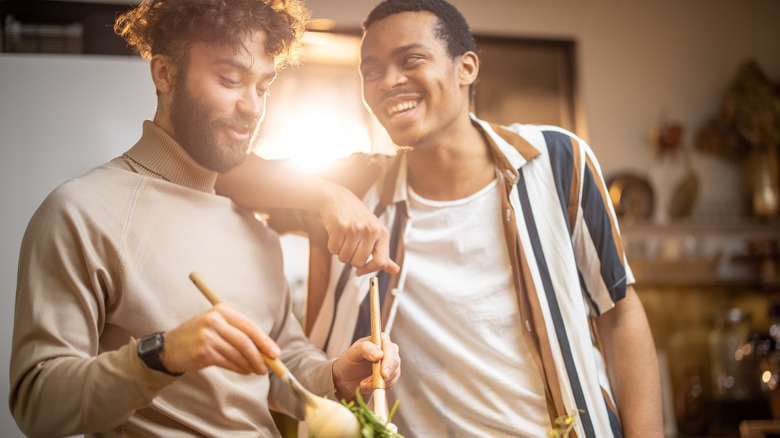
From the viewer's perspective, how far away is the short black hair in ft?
4.06

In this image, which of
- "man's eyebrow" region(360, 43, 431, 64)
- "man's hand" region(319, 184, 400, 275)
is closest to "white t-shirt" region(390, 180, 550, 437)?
"man's hand" region(319, 184, 400, 275)

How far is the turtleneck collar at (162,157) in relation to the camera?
3.20ft

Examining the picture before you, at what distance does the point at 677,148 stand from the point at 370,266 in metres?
2.44

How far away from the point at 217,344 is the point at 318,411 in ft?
0.41

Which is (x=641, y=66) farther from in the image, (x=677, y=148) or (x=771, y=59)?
(x=771, y=59)

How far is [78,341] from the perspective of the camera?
2.69 ft

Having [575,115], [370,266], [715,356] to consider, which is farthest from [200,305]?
[715,356]

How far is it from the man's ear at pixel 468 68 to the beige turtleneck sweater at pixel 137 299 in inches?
16.9

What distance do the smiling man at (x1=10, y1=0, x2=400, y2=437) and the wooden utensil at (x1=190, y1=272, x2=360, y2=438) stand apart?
2 cm

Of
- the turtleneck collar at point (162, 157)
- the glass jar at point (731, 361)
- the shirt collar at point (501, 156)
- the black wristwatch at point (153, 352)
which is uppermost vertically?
the turtleneck collar at point (162, 157)

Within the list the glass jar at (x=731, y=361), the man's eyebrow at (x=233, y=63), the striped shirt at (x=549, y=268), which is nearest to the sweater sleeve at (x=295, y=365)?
the striped shirt at (x=549, y=268)

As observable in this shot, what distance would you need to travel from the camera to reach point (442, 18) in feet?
4.15

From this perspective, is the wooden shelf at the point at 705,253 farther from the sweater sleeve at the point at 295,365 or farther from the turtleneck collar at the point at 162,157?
the turtleneck collar at the point at 162,157

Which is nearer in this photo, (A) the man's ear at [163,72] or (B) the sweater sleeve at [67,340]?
(B) the sweater sleeve at [67,340]
